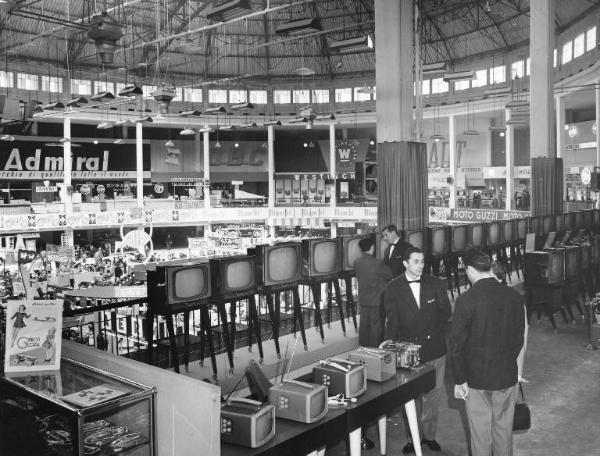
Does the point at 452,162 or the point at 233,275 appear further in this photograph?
the point at 452,162

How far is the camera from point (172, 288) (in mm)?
6336

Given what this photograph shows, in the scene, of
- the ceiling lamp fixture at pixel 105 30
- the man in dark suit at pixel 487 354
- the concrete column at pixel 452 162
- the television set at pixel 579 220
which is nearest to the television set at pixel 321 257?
the man in dark suit at pixel 487 354

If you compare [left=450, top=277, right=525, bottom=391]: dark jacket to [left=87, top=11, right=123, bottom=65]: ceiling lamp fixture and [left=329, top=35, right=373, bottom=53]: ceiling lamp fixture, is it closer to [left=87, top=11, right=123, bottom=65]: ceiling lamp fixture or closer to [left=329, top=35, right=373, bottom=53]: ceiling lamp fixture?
[left=87, top=11, right=123, bottom=65]: ceiling lamp fixture

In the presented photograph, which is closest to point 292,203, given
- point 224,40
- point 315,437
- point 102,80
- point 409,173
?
point 224,40

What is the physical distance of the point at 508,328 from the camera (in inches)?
185

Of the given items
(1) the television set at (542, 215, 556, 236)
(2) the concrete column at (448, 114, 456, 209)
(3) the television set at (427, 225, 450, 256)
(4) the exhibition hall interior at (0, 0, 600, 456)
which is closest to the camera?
(4) the exhibition hall interior at (0, 0, 600, 456)

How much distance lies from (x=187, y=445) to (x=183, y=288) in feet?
10.2

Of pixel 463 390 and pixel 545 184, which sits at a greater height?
pixel 545 184

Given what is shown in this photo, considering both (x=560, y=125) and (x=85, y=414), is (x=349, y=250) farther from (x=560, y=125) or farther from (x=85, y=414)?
(x=560, y=125)

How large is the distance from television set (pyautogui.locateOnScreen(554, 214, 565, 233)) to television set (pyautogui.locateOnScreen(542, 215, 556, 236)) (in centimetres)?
15

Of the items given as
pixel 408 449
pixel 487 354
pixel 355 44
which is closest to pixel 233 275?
pixel 408 449

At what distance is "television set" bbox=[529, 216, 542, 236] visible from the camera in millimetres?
13234

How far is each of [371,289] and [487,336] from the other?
271 cm

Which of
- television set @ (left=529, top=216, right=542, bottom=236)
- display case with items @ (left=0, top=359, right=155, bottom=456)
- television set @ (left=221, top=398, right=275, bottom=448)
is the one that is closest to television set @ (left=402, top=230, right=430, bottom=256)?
television set @ (left=529, top=216, right=542, bottom=236)
